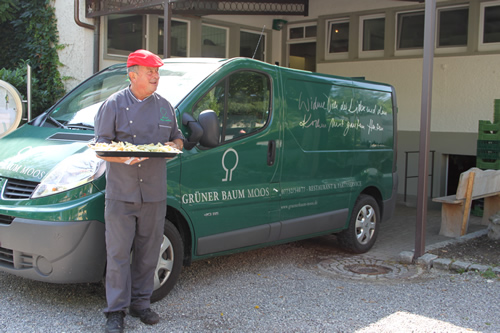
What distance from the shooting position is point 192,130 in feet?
15.3

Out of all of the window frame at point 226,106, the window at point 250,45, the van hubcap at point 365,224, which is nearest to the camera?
the window frame at point 226,106

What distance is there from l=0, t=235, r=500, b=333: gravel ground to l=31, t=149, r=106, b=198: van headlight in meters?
1.01

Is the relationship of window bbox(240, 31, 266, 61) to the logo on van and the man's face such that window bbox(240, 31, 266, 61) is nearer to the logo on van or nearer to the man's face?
the logo on van

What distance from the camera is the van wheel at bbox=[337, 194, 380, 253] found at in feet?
22.5

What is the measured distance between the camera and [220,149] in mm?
5031

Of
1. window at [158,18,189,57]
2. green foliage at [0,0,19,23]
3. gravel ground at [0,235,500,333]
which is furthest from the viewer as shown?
window at [158,18,189,57]

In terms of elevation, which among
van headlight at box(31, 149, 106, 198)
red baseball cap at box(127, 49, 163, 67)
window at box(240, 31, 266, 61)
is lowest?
van headlight at box(31, 149, 106, 198)

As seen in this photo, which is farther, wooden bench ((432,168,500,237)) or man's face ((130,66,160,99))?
wooden bench ((432,168,500,237))

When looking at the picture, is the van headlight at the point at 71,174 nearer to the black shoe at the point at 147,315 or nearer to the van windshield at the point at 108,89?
the van windshield at the point at 108,89

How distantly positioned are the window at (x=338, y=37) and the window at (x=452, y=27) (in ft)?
7.14

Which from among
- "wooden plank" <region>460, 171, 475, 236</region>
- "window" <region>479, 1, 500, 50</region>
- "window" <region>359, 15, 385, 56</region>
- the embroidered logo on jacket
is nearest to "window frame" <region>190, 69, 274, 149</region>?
the embroidered logo on jacket

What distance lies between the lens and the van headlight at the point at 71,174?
13.6 feet

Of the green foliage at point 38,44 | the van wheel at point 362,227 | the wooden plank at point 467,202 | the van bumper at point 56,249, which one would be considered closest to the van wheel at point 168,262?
the van bumper at point 56,249

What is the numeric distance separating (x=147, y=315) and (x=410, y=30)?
9.43 meters
